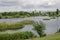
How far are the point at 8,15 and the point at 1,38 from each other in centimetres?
9379

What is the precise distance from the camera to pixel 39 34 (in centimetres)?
2766

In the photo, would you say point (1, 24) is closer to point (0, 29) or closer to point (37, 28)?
point (0, 29)

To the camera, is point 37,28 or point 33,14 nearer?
point 37,28

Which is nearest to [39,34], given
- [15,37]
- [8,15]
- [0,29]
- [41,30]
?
[41,30]

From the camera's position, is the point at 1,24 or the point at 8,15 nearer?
the point at 1,24

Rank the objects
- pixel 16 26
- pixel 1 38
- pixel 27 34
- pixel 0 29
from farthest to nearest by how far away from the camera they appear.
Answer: pixel 16 26 < pixel 0 29 < pixel 27 34 < pixel 1 38

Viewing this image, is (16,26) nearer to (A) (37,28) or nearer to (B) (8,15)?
(A) (37,28)

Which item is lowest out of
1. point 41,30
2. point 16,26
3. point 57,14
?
point 57,14

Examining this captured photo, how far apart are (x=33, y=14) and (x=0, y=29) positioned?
282 ft

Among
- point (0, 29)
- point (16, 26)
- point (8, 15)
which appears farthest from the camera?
point (8, 15)

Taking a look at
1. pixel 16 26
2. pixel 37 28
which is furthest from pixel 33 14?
pixel 37 28

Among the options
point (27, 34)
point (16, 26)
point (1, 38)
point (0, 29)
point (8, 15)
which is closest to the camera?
point (1, 38)

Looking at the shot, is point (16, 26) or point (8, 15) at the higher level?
point (16, 26)

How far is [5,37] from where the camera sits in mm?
23516
